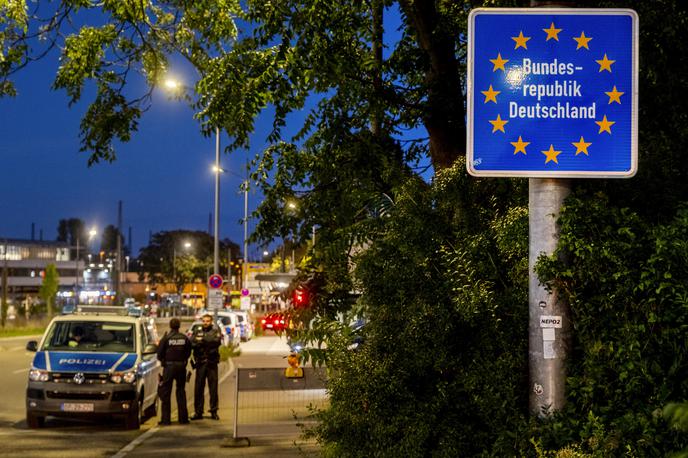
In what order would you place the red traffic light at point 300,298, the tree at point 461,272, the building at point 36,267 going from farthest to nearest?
the building at point 36,267
the red traffic light at point 300,298
the tree at point 461,272

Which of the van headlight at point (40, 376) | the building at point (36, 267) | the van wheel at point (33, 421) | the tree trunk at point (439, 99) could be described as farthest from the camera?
the building at point (36, 267)

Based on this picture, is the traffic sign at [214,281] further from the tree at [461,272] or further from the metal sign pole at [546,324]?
the metal sign pole at [546,324]

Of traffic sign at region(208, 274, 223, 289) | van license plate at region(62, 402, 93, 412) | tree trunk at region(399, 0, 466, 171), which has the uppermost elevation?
tree trunk at region(399, 0, 466, 171)

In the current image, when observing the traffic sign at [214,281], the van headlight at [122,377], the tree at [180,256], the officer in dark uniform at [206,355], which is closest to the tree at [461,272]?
the van headlight at [122,377]

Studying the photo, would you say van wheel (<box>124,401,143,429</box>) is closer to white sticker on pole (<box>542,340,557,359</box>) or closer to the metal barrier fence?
the metal barrier fence

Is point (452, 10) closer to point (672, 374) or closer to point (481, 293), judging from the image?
point (481, 293)

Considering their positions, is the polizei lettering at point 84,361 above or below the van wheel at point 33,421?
above

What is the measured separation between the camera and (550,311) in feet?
19.7

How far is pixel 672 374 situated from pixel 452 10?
19.9 ft

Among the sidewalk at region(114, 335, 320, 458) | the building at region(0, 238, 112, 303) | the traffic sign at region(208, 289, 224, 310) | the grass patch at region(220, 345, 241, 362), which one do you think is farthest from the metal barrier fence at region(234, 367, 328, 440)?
the building at region(0, 238, 112, 303)

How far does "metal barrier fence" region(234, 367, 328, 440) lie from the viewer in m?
12.6

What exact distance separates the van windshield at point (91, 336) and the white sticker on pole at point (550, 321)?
34.0ft

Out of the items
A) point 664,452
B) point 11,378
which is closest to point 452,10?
point 664,452

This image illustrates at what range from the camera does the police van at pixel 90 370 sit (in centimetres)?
1423
